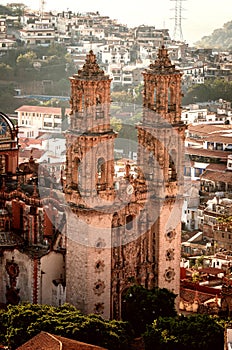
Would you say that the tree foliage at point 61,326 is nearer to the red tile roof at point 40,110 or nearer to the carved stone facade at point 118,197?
the carved stone facade at point 118,197

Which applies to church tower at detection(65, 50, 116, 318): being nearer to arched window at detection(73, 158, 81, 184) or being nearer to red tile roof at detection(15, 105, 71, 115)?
arched window at detection(73, 158, 81, 184)

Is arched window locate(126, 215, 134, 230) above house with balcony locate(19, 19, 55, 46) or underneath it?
underneath

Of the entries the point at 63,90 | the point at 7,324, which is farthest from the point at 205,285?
the point at 63,90

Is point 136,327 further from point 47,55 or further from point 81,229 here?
point 47,55

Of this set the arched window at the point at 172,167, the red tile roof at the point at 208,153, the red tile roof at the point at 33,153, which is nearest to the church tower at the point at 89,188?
the arched window at the point at 172,167

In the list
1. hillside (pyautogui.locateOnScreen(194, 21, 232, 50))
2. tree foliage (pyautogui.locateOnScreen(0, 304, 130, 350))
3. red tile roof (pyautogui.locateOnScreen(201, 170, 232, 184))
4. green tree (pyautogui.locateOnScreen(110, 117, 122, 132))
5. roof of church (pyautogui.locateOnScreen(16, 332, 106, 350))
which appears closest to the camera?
roof of church (pyautogui.locateOnScreen(16, 332, 106, 350))

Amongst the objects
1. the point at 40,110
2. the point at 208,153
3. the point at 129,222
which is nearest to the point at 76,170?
the point at 129,222

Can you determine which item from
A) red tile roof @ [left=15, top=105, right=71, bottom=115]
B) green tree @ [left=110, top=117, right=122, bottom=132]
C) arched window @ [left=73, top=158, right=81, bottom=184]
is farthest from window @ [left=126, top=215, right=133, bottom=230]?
red tile roof @ [left=15, top=105, right=71, bottom=115]

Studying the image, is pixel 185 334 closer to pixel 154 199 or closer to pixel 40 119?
pixel 154 199
